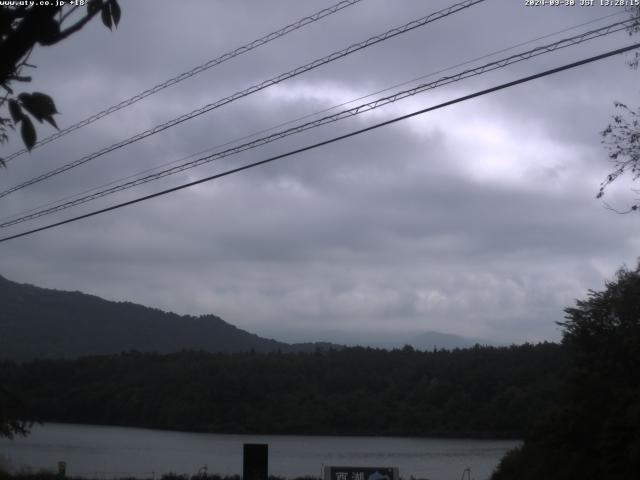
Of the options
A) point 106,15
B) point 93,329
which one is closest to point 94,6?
point 106,15

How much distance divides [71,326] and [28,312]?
7.36m

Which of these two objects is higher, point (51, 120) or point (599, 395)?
point (51, 120)

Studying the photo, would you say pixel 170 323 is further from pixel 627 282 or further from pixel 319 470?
pixel 627 282

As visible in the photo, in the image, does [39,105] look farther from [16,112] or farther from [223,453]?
[223,453]

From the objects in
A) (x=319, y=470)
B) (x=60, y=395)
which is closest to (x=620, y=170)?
(x=319, y=470)

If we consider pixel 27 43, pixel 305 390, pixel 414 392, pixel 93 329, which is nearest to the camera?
pixel 27 43

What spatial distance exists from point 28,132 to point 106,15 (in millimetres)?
759

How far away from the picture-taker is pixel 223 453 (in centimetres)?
3956

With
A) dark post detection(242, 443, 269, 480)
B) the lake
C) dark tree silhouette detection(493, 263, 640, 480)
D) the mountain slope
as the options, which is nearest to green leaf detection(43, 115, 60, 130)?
dark post detection(242, 443, 269, 480)

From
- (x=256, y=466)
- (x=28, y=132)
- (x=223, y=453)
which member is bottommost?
(x=223, y=453)

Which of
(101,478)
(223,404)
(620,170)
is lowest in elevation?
(101,478)

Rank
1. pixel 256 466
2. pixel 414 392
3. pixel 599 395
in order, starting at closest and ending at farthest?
pixel 256 466 → pixel 599 395 → pixel 414 392

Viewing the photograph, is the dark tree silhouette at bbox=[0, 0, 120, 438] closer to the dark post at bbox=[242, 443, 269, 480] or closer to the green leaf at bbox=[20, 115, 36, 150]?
the green leaf at bbox=[20, 115, 36, 150]

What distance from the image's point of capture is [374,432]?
4722cm
